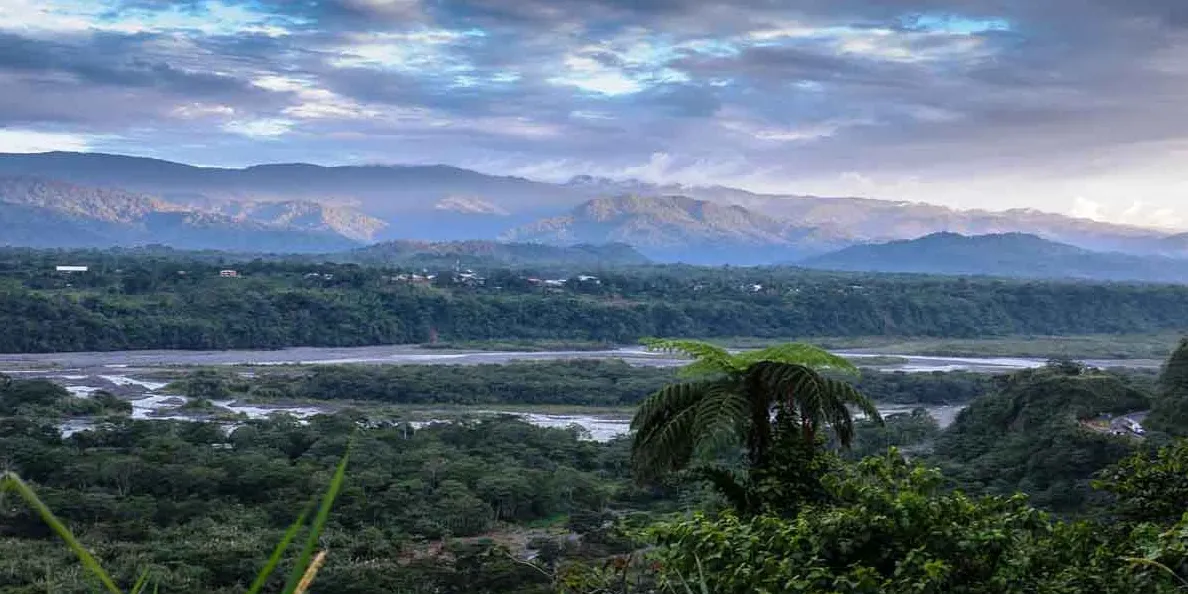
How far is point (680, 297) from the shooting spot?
95875mm

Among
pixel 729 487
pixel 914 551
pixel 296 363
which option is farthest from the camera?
pixel 296 363

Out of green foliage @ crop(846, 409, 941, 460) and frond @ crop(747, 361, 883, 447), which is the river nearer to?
green foliage @ crop(846, 409, 941, 460)

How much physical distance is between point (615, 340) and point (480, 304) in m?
10.9

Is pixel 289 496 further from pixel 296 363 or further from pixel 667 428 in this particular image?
pixel 296 363

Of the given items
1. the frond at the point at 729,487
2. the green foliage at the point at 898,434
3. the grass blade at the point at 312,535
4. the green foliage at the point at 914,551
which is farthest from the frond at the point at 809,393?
the green foliage at the point at 898,434

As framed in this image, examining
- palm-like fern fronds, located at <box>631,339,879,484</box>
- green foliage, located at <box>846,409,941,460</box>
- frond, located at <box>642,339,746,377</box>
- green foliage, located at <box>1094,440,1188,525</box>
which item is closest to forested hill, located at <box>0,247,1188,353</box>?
green foliage, located at <box>846,409,941,460</box>

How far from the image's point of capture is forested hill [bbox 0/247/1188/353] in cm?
7062

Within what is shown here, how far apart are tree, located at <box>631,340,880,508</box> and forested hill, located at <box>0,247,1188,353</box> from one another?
65.7m

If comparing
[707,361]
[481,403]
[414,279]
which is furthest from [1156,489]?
[414,279]

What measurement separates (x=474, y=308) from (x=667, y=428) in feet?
253

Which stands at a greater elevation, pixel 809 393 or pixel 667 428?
pixel 809 393

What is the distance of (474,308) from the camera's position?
84062 mm

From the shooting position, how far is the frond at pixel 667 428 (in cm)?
742

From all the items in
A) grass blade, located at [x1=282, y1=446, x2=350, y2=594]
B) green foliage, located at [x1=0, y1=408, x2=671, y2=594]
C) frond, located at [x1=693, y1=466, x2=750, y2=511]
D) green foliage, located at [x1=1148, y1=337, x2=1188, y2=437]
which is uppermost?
grass blade, located at [x1=282, y1=446, x2=350, y2=594]
